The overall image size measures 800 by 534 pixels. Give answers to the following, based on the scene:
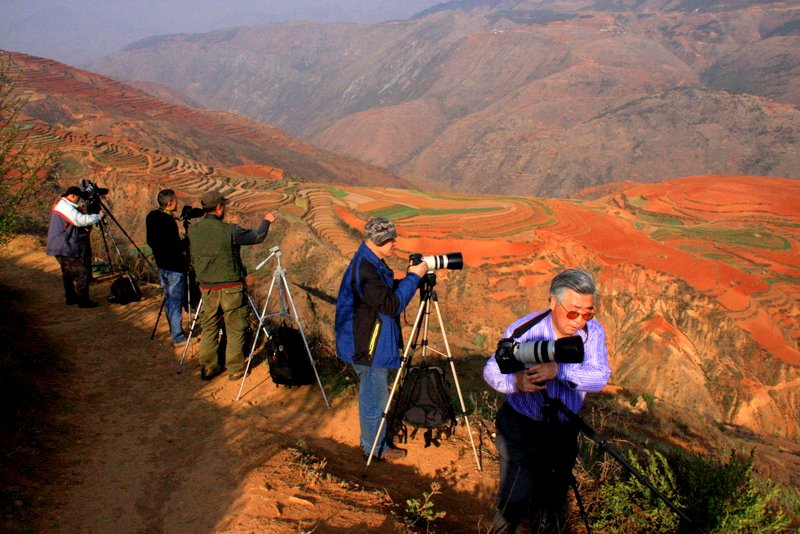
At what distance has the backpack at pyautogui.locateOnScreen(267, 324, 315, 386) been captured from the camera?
4.79 meters

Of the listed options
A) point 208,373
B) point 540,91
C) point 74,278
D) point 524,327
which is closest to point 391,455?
point 524,327

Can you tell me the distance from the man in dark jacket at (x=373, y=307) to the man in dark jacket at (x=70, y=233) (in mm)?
4912

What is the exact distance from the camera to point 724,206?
89.8 feet

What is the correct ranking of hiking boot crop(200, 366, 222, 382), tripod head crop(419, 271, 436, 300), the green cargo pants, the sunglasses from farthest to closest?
hiking boot crop(200, 366, 222, 382)
the green cargo pants
tripod head crop(419, 271, 436, 300)
the sunglasses

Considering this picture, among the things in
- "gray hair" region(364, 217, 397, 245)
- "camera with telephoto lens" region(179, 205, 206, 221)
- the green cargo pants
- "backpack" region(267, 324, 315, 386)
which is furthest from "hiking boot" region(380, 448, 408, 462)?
"camera with telephoto lens" region(179, 205, 206, 221)

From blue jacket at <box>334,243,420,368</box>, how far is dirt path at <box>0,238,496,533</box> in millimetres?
991

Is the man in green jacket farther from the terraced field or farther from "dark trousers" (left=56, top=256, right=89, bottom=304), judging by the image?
Result: the terraced field

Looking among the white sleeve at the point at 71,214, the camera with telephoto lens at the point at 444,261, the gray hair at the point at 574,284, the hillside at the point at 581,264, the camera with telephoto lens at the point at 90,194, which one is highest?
the camera with telephoto lens at the point at 90,194

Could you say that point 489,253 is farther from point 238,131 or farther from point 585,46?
point 585,46

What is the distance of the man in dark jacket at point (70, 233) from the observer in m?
6.24

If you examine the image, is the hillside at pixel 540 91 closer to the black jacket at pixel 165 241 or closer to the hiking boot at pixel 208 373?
the black jacket at pixel 165 241

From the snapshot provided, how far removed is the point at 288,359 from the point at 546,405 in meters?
3.06

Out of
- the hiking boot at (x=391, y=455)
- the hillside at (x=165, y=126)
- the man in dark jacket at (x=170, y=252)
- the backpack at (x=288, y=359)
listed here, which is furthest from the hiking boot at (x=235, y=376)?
the hillside at (x=165, y=126)

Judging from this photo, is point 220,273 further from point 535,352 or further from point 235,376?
point 535,352
